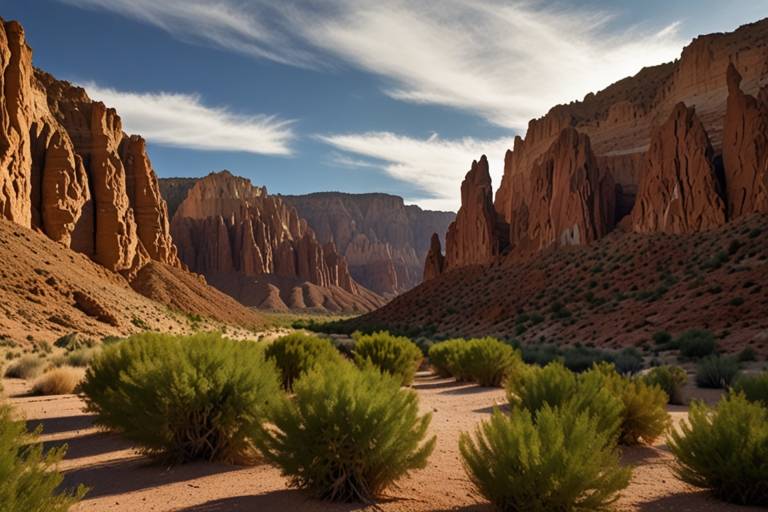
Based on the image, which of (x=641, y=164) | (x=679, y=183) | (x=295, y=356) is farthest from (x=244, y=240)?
(x=295, y=356)

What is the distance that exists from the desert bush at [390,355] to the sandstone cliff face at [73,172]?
1402 inches

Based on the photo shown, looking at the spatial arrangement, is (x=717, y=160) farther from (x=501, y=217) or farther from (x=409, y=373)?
(x=409, y=373)

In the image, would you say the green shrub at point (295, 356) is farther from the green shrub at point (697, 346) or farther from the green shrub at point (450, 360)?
the green shrub at point (697, 346)

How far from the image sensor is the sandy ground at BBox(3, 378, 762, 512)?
18.6 feet

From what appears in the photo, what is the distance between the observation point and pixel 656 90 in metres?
74.3

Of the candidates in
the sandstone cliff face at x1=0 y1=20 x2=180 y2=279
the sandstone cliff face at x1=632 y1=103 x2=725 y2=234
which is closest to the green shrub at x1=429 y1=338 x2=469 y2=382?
the sandstone cliff face at x1=632 y1=103 x2=725 y2=234

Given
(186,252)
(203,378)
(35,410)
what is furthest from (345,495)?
(186,252)

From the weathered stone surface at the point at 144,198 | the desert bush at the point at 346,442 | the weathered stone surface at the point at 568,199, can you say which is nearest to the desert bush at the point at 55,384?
the desert bush at the point at 346,442

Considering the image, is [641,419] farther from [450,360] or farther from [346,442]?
[450,360]

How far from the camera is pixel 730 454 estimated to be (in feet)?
19.0

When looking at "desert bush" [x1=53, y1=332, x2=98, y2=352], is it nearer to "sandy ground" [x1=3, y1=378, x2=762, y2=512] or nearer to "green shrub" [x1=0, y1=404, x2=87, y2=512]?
"sandy ground" [x1=3, y1=378, x2=762, y2=512]

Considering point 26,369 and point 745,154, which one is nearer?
point 26,369

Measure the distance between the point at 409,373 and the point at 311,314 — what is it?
108459mm

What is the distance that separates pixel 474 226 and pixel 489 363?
2306 inches
